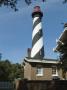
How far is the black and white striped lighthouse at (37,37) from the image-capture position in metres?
50.1

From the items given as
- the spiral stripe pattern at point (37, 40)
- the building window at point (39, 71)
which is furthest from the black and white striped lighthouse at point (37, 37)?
the building window at point (39, 71)

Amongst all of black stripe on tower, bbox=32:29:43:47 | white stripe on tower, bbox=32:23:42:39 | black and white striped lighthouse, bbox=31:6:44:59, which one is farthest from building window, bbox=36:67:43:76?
white stripe on tower, bbox=32:23:42:39

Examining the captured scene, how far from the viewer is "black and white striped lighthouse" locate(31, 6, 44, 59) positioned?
50.1 metres

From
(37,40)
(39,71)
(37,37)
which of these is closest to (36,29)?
(37,37)

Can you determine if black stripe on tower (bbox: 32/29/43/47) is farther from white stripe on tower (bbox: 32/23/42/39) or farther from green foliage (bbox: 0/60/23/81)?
green foliage (bbox: 0/60/23/81)

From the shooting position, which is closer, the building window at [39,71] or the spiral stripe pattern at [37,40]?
the building window at [39,71]

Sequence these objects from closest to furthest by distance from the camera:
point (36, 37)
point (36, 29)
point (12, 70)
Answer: point (36, 37) → point (36, 29) → point (12, 70)

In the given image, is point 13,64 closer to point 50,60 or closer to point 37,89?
point 50,60

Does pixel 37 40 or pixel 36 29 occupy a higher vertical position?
pixel 36 29

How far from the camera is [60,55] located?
1112 inches

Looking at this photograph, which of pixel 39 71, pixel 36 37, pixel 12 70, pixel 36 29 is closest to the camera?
pixel 39 71

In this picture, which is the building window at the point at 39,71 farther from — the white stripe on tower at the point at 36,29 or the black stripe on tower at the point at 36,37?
the white stripe on tower at the point at 36,29

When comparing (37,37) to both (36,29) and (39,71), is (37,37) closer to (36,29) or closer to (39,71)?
(36,29)

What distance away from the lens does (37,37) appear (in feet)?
170
